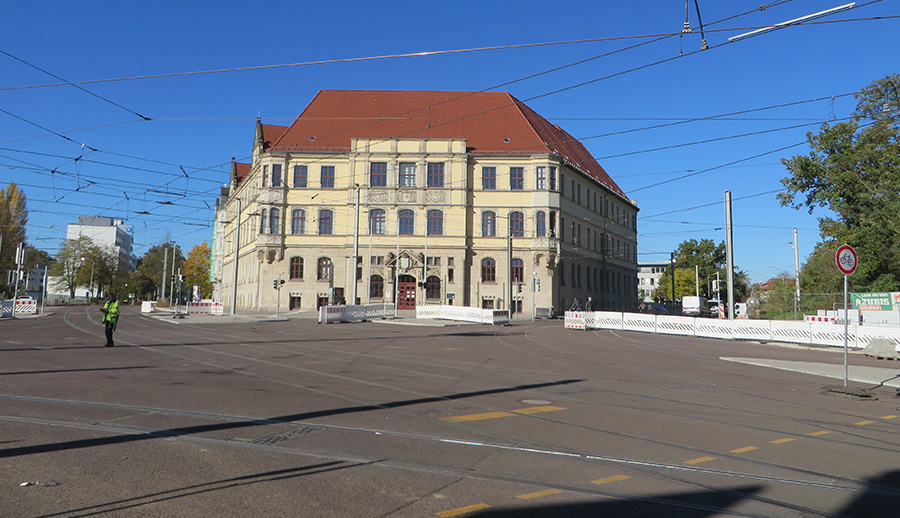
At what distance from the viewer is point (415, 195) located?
183 feet

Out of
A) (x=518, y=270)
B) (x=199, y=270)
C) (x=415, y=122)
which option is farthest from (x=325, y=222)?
(x=199, y=270)

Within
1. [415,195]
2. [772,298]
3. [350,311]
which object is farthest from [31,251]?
[772,298]

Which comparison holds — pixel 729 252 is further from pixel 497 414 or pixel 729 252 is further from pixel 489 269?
pixel 489 269

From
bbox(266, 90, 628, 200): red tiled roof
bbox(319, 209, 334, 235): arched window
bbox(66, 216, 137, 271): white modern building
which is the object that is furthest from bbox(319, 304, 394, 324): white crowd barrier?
bbox(66, 216, 137, 271): white modern building

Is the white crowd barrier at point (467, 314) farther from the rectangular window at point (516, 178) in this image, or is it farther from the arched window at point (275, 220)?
the arched window at point (275, 220)

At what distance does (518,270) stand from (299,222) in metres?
20.8

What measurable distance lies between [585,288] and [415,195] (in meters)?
21.8

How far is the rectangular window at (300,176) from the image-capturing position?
2240 inches

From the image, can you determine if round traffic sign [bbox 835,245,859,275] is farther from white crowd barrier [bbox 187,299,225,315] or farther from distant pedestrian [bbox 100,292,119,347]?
white crowd barrier [bbox 187,299,225,315]

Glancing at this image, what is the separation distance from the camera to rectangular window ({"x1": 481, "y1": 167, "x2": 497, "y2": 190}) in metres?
56.6

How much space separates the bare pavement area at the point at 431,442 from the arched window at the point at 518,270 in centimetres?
4173

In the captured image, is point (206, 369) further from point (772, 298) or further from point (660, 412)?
point (772, 298)

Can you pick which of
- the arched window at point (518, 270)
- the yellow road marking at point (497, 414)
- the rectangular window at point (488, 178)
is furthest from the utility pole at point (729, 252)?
the rectangular window at point (488, 178)

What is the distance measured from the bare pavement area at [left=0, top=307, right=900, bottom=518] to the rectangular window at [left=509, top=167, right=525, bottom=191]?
43275 mm
